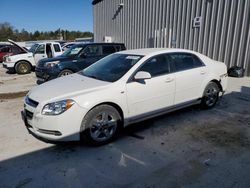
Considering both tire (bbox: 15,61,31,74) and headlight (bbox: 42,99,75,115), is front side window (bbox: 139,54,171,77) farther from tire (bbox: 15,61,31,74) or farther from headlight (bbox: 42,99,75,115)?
tire (bbox: 15,61,31,74)

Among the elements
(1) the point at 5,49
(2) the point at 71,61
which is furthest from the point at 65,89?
(1) the point at 5,49

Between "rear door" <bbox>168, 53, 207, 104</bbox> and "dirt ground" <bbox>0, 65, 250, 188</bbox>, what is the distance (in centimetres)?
52

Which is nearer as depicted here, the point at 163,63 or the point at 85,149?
the point at 85,149

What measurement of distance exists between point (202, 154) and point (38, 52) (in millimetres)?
11512

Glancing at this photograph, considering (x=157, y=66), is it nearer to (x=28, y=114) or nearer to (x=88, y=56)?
(x=28, y=114)

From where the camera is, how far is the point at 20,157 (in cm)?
321

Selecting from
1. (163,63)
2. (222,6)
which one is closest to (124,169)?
(163,63)

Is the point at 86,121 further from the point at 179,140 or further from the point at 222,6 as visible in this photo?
the point at 222,6

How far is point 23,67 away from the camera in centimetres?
1202

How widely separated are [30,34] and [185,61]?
6691cm

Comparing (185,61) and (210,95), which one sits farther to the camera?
(210,95)

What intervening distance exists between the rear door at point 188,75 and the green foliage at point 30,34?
52.2 metres

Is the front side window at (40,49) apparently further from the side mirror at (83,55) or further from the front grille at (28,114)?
the front grille at (28,114)

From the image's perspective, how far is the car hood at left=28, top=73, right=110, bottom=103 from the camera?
10.6 ft
